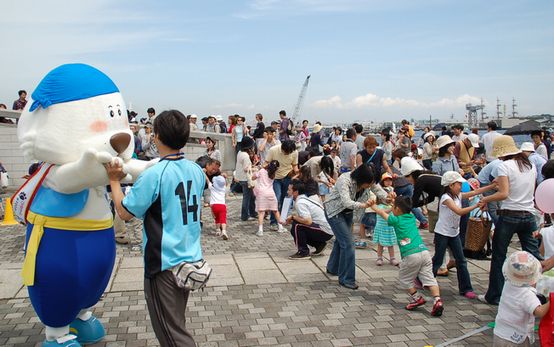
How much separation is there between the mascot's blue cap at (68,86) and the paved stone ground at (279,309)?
2.18 m

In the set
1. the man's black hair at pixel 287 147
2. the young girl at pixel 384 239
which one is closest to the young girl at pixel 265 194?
the man's black hair at pixel 287 147

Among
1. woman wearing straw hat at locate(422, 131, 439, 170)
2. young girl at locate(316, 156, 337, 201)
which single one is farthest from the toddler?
woman wearing straw hat at locate(422, 131, 439, 170)

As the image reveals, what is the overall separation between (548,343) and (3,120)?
15076 millimetres

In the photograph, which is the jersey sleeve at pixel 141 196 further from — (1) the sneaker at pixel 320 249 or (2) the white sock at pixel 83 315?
(1) the sneaker at pixel 320 249

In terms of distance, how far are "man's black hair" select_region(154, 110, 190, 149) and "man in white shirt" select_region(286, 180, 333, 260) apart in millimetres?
4051

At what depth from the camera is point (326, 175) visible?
8453 millimetres

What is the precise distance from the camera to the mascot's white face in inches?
154

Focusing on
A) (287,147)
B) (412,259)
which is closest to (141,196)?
(412,259)

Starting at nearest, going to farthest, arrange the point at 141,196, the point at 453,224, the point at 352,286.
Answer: the point at 141,196, the point at 453,224, the point at 352,286

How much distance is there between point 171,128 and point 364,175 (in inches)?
121

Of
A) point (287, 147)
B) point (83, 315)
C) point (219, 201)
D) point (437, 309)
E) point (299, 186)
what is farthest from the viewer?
point (287, 147)

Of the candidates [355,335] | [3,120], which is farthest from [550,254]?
[3,120]

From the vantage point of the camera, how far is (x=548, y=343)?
3.75 metres

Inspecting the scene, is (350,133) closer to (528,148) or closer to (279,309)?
(528,148)
